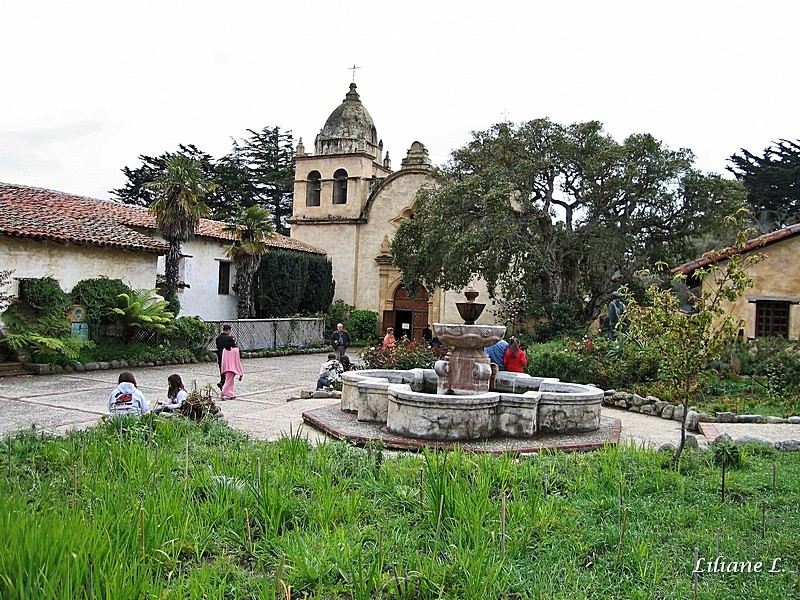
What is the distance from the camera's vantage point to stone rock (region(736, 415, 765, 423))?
11500 mm

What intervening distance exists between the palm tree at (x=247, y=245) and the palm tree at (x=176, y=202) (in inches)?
118

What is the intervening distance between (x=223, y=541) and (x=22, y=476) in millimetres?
2342

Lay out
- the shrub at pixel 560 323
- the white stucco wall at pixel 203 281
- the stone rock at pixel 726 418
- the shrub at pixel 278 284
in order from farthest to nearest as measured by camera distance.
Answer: the shrub at pixel 278 284 → the white stucco wall at pixel 203 281 → the shrub at pixel 560 323 → the stone rock at pixel 726 418

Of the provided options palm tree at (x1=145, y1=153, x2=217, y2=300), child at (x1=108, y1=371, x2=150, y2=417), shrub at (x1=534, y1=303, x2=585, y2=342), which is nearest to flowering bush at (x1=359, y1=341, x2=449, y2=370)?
child at (x1=108, y1=371, x2=150, y2=417)

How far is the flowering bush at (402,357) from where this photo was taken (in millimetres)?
14961

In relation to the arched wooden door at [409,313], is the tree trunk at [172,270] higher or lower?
higher

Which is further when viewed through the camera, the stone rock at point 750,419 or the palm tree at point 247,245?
the palm tree at point 247,245

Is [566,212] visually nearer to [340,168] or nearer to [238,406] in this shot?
[340,168]

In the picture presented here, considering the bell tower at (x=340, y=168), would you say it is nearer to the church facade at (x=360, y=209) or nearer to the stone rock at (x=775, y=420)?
the church facade at (x=360, y=209)

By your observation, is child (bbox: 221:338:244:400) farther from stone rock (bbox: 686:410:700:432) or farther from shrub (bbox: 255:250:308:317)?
shrub (bbox: 255:250:308:317)

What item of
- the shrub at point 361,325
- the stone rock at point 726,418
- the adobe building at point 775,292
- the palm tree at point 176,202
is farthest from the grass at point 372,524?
the shrub at point 361,325

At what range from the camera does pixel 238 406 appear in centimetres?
1233

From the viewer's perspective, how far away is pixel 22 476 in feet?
19.4

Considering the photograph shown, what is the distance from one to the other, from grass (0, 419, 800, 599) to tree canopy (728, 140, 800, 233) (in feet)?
101
